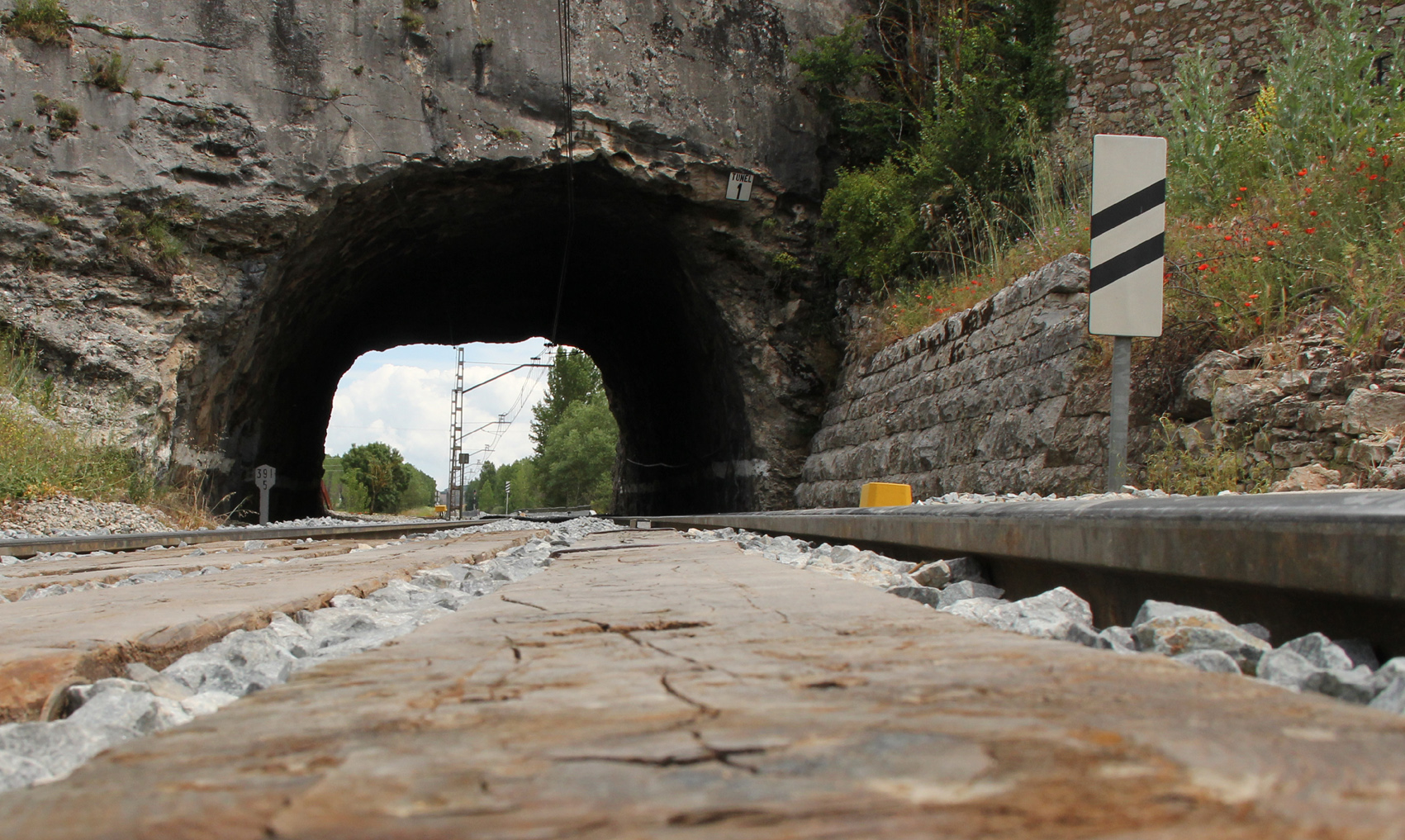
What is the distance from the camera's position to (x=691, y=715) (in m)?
0.92

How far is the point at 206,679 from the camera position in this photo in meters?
1.44

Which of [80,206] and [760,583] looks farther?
[80,206]

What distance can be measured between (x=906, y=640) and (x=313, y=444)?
18077 millimetres

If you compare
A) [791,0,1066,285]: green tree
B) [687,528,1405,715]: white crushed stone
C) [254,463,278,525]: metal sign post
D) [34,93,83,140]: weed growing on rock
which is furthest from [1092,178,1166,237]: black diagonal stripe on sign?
[34,93,83,140]: weed growing on rock

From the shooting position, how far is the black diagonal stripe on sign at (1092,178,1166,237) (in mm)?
4625

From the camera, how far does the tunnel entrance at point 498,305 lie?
11.6 metres

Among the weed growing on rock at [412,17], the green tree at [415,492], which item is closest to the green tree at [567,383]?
the green tree at [415,492]

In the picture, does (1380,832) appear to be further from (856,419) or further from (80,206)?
(80,206)

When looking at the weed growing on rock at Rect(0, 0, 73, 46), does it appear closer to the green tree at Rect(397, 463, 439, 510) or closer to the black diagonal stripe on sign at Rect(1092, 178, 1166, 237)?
the black diagonal stripe on sign at Rect(1092, 178, 1166, 237)

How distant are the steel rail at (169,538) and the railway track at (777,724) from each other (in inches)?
166

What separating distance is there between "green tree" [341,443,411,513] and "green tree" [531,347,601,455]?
2436 cm

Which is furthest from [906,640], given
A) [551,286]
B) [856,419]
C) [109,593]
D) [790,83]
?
[551,286]

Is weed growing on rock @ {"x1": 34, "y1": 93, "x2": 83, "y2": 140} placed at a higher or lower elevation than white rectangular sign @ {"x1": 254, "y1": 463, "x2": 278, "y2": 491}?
higher

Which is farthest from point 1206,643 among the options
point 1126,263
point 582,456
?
point 582,456
